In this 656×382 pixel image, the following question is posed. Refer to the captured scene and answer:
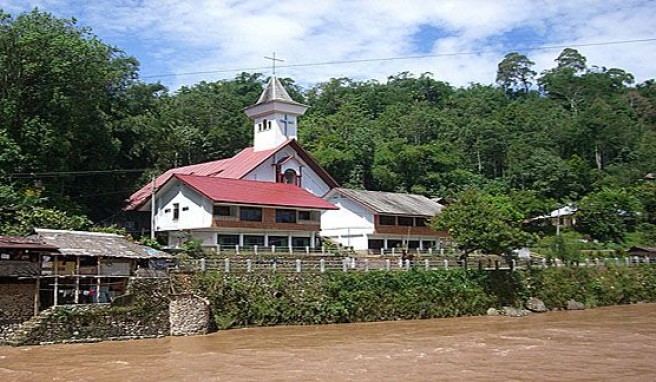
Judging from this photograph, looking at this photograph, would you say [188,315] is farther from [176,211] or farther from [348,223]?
[348,223]

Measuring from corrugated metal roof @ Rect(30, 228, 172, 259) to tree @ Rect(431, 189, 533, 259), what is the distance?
652 inches

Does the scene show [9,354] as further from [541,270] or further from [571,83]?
[571,83]

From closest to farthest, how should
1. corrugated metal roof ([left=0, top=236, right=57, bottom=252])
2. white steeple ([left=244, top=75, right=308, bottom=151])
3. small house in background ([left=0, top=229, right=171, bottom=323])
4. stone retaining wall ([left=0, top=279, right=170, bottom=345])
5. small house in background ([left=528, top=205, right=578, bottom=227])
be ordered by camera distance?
stone retaining wall ([left=0, top=279, right=170, bottom=345]), corrugated metal roof ([left=0, top=236, right=57, bottom=252]), small house in background ([left=0, top=229, right=171, bottom=323]), white steeple ([left=244, top=75, right=308, bottom=151]), small house in background ([left=528, top=205, right=578, bottom=227])

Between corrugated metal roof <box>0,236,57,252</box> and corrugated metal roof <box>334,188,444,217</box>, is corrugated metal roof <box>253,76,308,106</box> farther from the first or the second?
corrugated metal roof <box>0,236,57,252</box>

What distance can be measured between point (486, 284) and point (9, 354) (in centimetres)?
2459

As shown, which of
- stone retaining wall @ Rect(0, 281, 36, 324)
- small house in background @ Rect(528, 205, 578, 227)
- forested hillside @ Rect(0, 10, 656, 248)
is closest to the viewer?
stone retaining wall @ Rect(0, 281, 36, 324)

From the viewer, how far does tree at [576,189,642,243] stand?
59531 mm

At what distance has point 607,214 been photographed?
59.6 metres

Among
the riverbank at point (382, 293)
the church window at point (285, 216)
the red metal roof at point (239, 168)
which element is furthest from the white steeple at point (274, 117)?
the riverbank at point (382, 293)

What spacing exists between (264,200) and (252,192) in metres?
1.33

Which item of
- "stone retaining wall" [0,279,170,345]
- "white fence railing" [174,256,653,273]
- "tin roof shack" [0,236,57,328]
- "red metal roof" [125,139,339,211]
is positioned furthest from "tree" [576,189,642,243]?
"tin roof shack" [0,236,57,328]

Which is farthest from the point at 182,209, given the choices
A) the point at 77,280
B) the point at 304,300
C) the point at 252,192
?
the point at 77,280

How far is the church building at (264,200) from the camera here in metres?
38.2

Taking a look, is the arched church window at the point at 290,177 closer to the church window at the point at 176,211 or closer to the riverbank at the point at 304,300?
the church window at the point at 176,211
